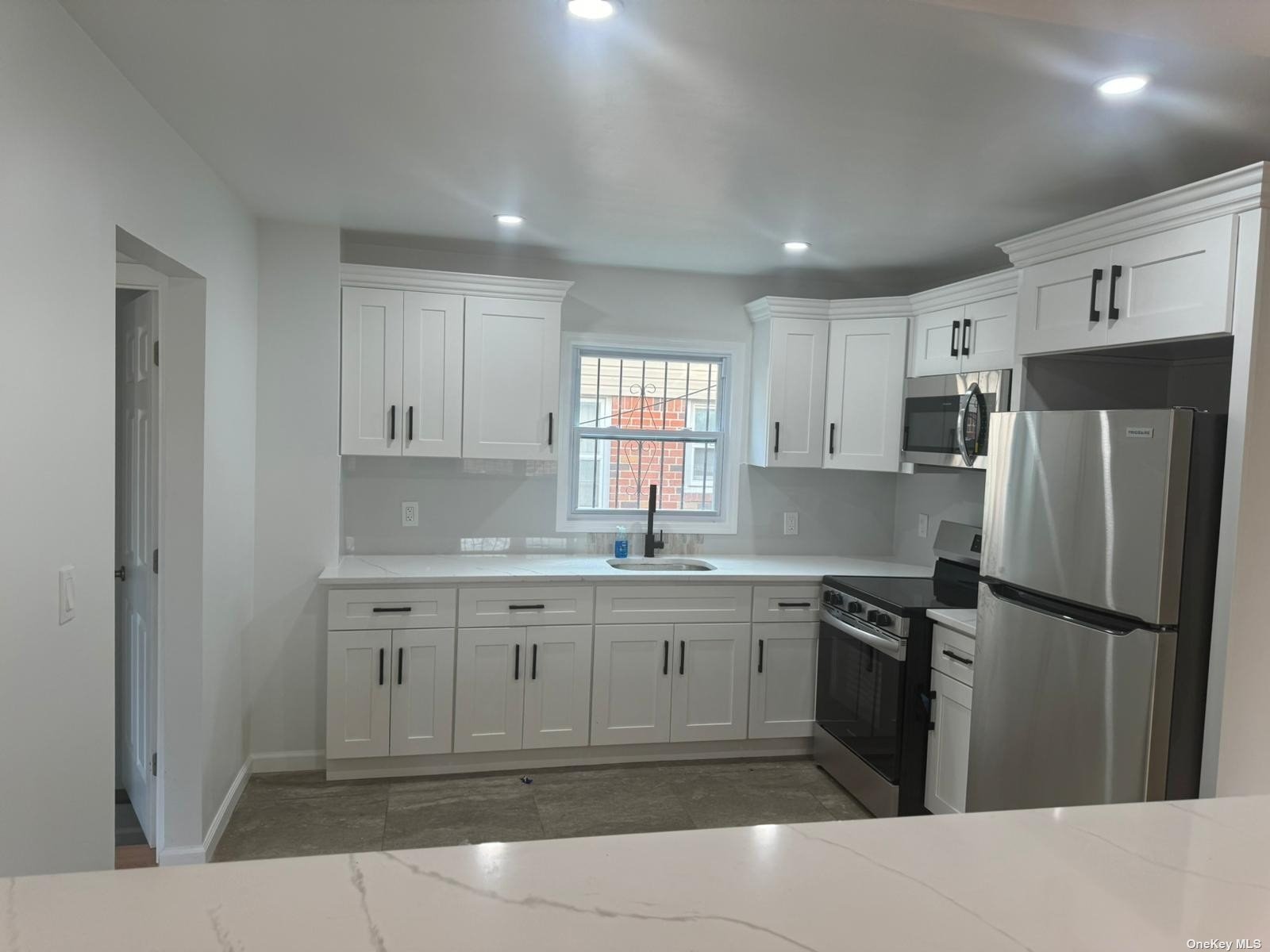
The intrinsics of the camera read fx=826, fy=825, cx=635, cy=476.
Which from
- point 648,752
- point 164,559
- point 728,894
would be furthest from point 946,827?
point 648,752

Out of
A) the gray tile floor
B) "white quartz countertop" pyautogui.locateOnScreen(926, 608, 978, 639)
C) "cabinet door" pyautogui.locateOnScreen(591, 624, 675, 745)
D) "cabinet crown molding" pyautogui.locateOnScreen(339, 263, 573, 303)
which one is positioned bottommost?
the gray tile floor

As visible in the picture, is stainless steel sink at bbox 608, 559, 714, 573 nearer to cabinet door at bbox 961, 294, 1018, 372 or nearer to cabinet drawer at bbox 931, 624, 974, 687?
cabinet drawer at bbox 931, 624, 974, 687

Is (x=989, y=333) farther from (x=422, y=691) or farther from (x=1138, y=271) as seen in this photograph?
(x=422, y=691)

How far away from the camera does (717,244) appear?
3.76 metres

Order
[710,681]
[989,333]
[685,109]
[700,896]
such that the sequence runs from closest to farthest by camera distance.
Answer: [700,896] < [685,109] < [989,333] < [710,681]

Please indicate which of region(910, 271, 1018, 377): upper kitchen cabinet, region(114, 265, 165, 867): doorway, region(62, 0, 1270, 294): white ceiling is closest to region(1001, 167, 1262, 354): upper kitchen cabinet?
region(62, 0, 1270, 294): white ceiling

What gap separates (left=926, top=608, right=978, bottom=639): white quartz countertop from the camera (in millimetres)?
3105

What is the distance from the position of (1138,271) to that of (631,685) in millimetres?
2624

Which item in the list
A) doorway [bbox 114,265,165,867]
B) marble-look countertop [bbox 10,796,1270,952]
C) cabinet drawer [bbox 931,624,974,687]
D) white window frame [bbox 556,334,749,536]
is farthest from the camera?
white window frame [bbox 556,334,749,536]

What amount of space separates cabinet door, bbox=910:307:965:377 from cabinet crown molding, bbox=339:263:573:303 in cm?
169

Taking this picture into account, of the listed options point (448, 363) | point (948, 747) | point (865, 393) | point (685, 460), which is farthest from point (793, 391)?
point (948, 747)

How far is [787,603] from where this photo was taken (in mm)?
4012

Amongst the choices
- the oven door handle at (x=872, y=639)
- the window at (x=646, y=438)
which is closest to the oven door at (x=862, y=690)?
the oven door handle at (x=872, y=639)

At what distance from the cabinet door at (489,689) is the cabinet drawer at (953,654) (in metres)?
1.77
